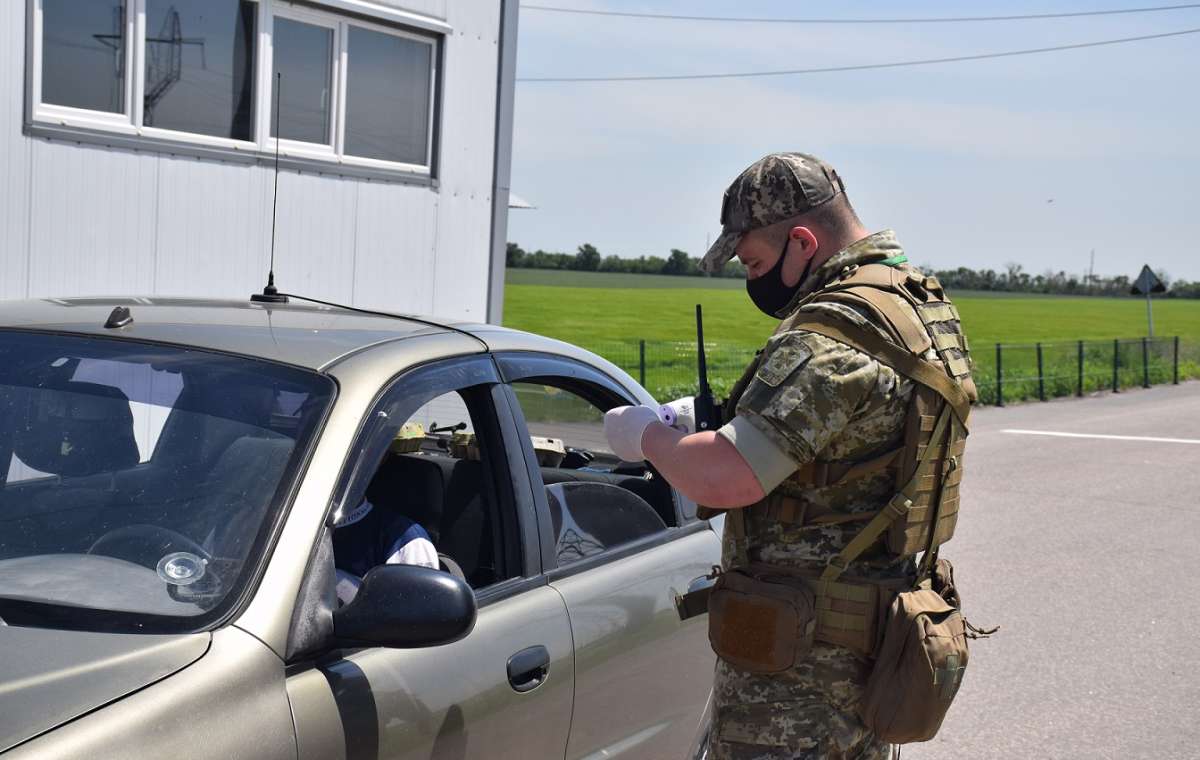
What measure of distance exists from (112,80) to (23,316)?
544 centimetres

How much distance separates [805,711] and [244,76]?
7315mm

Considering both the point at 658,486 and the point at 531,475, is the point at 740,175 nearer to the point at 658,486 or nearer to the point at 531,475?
the point at 531,475

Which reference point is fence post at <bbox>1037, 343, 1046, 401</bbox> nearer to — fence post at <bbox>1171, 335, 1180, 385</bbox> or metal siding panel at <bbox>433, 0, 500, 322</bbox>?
fence post at <bbox>1171, 335, 1180, 385</bbox>

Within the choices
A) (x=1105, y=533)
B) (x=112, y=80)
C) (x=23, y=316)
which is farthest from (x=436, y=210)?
(x=23, y=316)

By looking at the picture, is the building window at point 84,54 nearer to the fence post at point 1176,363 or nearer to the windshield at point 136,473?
the windshield at point 136,473

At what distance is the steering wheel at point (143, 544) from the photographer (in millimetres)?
2549

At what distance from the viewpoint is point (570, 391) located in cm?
394

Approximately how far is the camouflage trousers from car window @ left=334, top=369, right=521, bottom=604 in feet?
2.12

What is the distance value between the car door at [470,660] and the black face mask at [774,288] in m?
0.69

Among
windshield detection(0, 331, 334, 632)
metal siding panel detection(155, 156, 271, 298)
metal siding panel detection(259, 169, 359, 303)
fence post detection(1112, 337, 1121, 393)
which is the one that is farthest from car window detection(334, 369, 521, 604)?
fence post detection(1112, 337, 1121, 393)

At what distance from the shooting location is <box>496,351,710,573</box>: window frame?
329 cm

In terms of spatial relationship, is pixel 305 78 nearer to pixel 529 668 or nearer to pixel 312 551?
pixel 529 668

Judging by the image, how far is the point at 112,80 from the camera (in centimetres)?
816

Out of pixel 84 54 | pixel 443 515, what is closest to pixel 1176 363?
pixel 84 54
